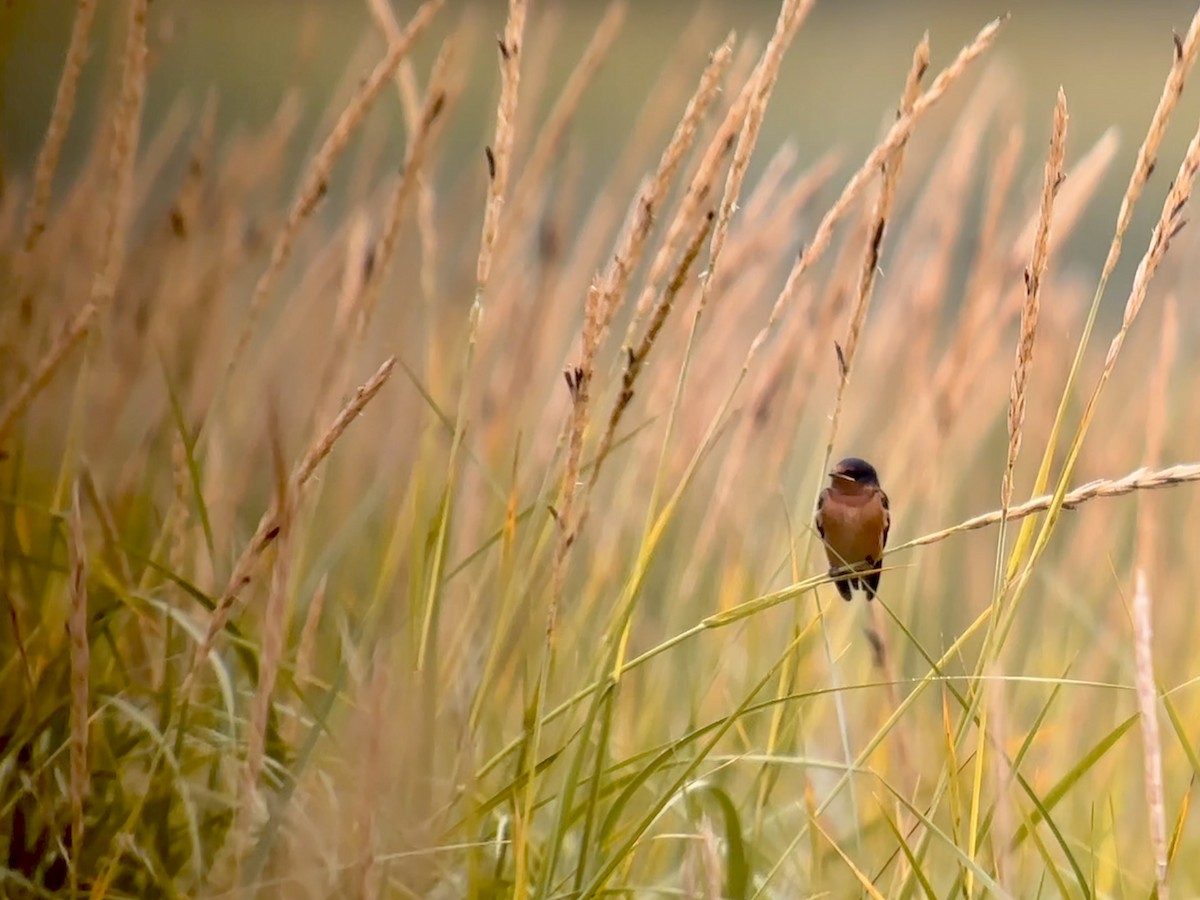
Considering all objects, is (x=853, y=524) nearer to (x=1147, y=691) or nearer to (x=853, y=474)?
(x=853, y=474)

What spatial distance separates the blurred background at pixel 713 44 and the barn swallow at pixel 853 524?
1.51 feet

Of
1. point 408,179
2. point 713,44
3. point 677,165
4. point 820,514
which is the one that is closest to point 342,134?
point 408,179

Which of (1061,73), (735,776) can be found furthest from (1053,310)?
(735,776)

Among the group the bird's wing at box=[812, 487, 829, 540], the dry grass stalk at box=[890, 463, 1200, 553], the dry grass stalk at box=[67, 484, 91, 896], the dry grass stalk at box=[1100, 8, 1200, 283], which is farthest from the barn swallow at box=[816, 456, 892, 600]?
the dry grass stalk at box=[67, 484, 91, 896]

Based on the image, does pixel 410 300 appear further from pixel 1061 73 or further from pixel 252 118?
pixel 1061 73

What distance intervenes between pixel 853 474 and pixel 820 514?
0.04 metres

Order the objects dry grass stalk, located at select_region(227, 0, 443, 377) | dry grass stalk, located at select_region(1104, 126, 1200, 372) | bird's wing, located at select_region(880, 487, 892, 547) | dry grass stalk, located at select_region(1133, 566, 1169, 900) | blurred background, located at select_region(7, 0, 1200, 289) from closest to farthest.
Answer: dry grass stalk, located at select_region(1133, 566, 1169, 900), dry grass stalk, located at select_region(1104, 126, 1200, 372), dry grass stalk, located at select_region(227, 0, 443, 377), bird's wing, located at select_region(880, 487, 892, 547), blurred background, located at select_region(7, 0, 1200, 289)

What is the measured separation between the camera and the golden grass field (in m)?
0.50

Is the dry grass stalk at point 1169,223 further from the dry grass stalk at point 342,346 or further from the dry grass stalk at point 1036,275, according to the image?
the dry grass stalk at point 342,346

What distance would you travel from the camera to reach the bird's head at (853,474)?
66 centimetres

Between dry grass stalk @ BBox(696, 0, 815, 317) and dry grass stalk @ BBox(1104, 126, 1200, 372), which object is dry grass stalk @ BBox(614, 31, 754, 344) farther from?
dry grass stalk @ BBox(1104, 126, 1200, 372)

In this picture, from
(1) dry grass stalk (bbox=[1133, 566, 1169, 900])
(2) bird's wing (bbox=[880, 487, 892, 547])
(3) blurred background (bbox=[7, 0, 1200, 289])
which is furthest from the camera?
(3) blurred background (bbox=[7, 0, 1200, 289])


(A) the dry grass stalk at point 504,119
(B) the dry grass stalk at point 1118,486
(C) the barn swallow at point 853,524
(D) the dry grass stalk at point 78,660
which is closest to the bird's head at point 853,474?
(C) the barn swallow at point 853,524

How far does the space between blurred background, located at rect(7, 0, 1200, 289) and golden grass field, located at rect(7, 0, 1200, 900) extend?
0.06ft
